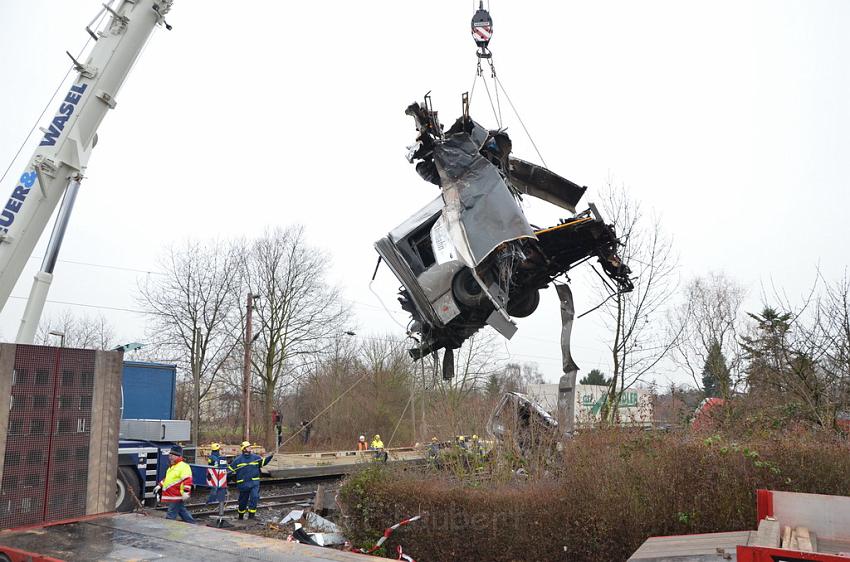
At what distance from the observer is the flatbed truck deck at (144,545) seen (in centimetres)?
595

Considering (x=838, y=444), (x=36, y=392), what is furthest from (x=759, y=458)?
(x=36, y=392)

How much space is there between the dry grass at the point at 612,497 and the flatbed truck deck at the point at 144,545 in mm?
3000

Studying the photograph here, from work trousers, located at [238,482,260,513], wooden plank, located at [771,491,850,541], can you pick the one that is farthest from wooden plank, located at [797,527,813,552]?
work trousers, located at [238,482,260,513]

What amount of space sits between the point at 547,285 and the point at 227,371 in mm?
31858

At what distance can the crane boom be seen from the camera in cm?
1144

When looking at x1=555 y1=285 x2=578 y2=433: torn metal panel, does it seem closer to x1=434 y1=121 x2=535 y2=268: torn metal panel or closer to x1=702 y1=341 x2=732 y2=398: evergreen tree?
x1=434 y1=121 x2=535 y2=268: torn metal panel

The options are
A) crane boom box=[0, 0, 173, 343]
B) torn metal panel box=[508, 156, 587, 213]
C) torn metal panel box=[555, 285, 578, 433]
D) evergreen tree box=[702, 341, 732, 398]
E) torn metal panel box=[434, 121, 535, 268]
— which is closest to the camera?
torn metal panel box=[434, 121, 535, 268]

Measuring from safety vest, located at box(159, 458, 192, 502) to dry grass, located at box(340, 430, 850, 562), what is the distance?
135 inches

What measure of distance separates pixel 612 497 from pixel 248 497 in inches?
313

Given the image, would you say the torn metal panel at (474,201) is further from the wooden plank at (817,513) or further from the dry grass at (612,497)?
the wooden plank at (817,513)

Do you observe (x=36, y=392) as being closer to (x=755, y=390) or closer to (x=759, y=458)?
(x=759, y=458)

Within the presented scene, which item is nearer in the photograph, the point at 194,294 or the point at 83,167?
the point at 83,167

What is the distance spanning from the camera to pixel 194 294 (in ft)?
120

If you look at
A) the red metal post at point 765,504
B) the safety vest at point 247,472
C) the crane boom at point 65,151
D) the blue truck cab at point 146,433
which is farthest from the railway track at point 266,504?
the red metal post at point 765,504
